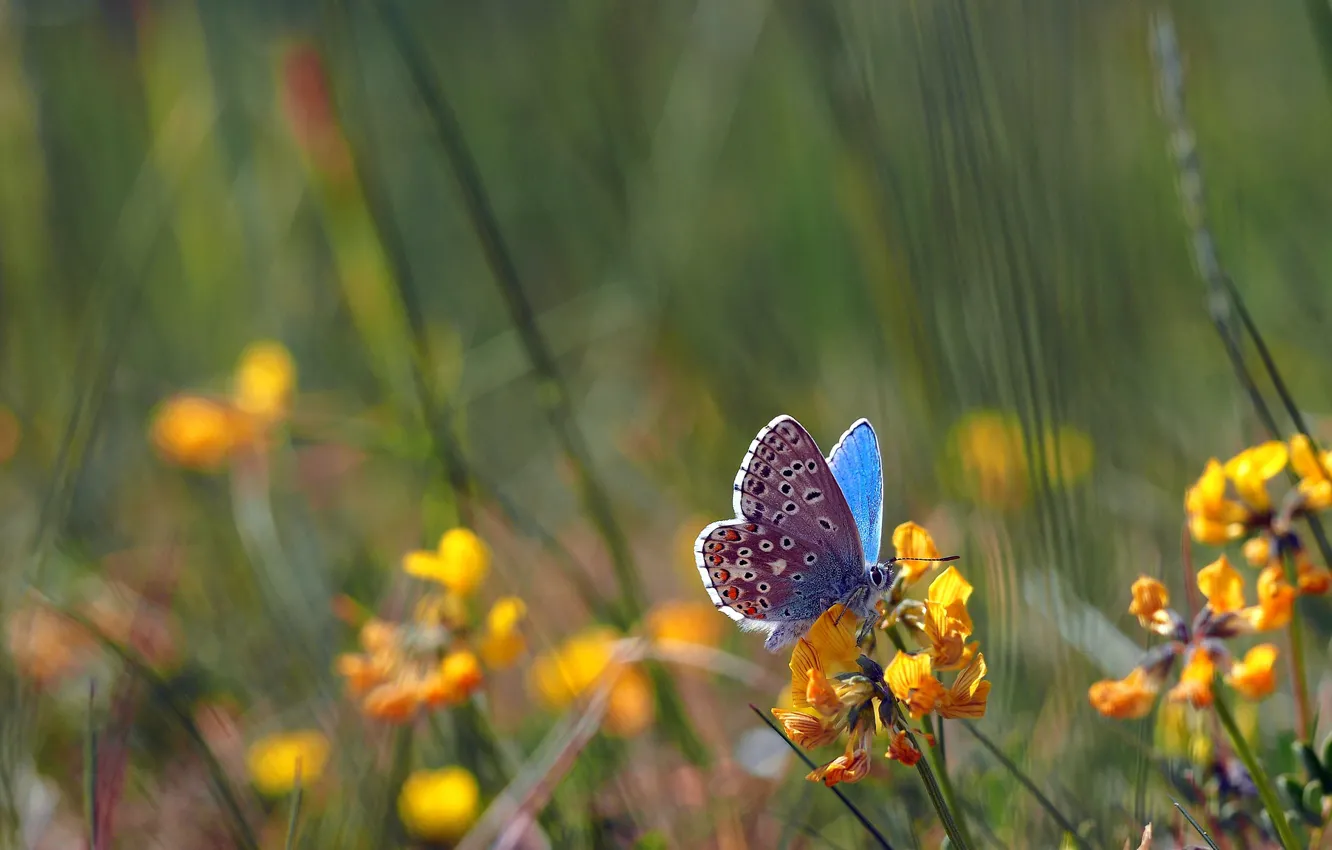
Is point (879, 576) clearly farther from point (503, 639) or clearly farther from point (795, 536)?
point (503, 639)

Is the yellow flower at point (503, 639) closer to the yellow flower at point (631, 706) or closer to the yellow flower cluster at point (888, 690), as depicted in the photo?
the yellow flower at point (631, 706)

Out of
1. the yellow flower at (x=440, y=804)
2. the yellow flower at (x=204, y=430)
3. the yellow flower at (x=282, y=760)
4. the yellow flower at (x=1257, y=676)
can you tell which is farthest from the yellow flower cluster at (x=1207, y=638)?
the yellow flower at (x=204, y=430)

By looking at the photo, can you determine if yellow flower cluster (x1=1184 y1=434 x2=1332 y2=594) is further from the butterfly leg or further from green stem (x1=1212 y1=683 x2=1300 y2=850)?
the butterfly leg

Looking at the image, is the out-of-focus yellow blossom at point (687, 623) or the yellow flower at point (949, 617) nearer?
the yellow flower at point (949, 617)

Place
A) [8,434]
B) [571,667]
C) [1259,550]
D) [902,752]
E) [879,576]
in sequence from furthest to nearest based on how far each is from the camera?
[8,434], [571,667], [879,576], [1259,550], [902,752]

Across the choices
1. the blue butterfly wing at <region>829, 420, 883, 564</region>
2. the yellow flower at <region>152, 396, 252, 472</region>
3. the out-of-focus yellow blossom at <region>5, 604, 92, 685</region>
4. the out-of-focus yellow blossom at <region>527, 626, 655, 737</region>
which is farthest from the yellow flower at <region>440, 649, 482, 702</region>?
the yellow flower at <region>152, 396, 252, 472</region>

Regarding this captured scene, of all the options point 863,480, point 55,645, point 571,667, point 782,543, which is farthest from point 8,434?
point 863,480

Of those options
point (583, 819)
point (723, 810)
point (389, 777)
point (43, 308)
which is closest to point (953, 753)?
point (723, 810)
